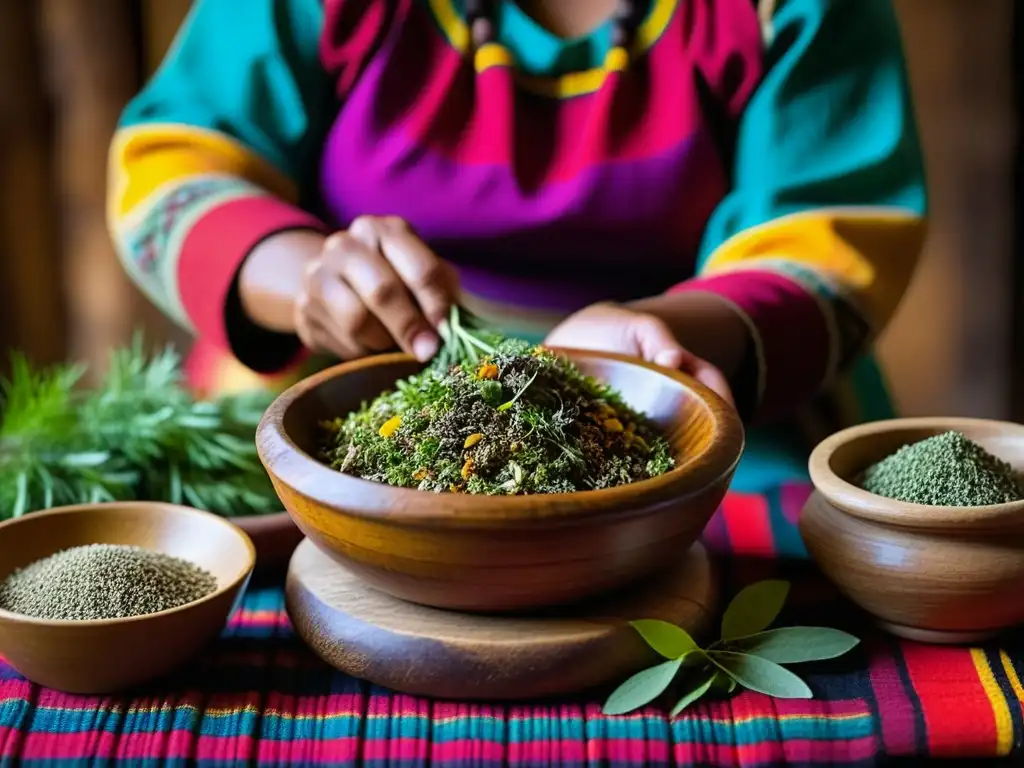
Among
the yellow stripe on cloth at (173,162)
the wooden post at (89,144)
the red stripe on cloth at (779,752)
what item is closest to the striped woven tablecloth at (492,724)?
the red stripe on cloth at (779,752)

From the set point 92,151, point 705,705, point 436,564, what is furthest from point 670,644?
point 92,151

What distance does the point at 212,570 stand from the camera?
63cm

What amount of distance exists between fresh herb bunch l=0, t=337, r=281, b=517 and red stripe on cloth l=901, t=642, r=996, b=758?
1.43 feet

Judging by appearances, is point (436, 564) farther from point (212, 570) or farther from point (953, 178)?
point (953, 178)

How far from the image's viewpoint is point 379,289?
0.77 metres

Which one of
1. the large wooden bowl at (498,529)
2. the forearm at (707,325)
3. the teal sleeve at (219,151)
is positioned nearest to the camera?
the large wooden bowl at (498,529)

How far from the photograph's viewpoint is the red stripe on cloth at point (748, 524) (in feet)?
2.43

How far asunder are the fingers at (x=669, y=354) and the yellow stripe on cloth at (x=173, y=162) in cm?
45

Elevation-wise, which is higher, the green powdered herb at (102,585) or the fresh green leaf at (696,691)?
the green powdered herb at (102,585)

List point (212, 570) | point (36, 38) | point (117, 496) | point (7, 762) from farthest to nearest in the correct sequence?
point (36, 38), point (117, 496), point (212, 570), point (7, 762)

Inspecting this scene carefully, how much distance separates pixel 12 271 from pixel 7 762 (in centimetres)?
118

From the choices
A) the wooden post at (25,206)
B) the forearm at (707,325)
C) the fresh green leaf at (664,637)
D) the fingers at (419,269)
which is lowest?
the wooden post at (25,206)

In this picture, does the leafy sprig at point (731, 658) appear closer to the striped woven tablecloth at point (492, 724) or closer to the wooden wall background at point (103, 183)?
the striped woven tablecloth at point (492, 724)

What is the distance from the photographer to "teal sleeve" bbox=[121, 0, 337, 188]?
1039 mm
